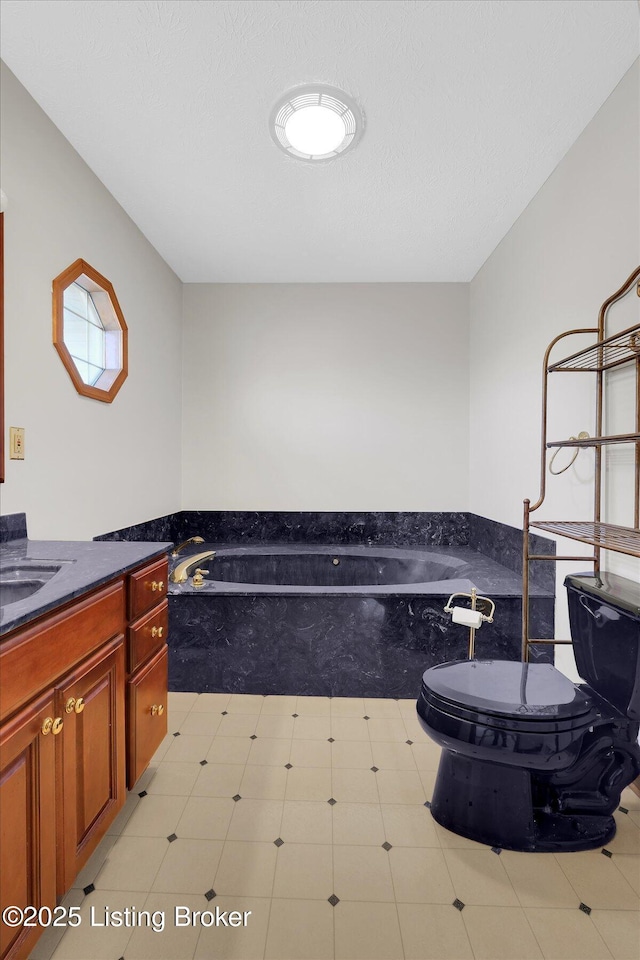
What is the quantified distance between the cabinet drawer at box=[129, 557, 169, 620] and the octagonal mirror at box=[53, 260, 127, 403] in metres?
1.04

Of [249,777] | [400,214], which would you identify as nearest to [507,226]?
[400,214]

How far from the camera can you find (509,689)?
1.42 metres

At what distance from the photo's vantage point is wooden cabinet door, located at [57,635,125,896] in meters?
1.09

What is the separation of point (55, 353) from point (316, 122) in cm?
141

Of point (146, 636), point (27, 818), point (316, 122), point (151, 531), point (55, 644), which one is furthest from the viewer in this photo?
point (151, 531)

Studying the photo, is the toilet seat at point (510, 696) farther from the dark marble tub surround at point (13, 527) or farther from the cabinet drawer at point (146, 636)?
the dark marble tub surround at point (13, 527)

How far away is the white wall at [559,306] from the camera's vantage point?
173cm

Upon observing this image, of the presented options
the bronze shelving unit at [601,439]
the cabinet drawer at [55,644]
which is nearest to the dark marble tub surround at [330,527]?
the bronze shelving unit at [601,439]

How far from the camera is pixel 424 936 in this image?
1.15 metres

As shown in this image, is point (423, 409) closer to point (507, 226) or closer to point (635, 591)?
point (507, 226)

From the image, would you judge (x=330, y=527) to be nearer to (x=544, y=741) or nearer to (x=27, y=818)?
(x=544, y=741)

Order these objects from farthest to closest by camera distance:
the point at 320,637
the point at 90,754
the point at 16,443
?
the point at 320,637 < the point at 16,443 < the point at 90,754

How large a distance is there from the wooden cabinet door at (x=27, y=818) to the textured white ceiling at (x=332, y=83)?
1975 mm

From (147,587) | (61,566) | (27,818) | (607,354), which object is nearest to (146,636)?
(147,587)
